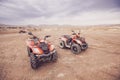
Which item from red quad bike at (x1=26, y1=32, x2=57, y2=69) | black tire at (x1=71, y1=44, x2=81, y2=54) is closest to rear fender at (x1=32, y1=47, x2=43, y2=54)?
red quad bike at (x1=26, y1=32, x2=57, y2=69)

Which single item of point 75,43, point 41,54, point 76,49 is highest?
point 75,43

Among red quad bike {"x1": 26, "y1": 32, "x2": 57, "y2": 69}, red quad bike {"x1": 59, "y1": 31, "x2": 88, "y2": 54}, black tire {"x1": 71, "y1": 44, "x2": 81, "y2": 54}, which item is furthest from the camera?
red quad bike {"x1": 59, "y1": 31, "x2": 88, "y2": 54}

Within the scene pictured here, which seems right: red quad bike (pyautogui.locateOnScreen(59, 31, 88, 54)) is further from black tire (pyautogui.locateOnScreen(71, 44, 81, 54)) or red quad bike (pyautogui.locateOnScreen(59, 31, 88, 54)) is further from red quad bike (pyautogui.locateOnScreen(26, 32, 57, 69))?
red quad bike (pyautogui.locateOnScreen(26, 32, 57, 69))

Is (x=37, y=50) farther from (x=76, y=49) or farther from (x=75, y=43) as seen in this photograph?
(x=75, y=43)

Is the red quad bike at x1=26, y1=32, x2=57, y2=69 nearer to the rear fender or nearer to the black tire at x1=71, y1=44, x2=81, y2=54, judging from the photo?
the rear fender

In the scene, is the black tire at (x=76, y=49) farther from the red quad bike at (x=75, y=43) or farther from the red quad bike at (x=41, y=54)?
the red quad bike at (x=41, y=54)

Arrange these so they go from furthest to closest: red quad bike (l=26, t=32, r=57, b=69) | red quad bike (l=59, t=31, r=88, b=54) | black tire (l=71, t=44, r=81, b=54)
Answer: red quad bike (l=59, t=31, r=88, b=54), black tire (l=71, t=44, r=81, b=54), red quad bike (l=26, t=32, r=57, b=69)

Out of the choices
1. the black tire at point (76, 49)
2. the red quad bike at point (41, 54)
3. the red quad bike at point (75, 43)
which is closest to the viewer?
the red quad bike at point (41, 54)

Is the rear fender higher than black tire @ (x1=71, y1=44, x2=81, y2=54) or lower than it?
higher

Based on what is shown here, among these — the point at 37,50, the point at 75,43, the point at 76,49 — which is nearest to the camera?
the point at 37,50

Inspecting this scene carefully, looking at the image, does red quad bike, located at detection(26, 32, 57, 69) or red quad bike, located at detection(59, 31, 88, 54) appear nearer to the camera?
red quad bike, located at detection(26, 32, 57, 69)

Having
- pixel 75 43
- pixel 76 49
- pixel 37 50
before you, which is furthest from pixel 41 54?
pixel 75 43

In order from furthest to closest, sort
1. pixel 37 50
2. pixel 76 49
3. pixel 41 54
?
pixel 76 49 < pixel 37 50 < pixel 41 54

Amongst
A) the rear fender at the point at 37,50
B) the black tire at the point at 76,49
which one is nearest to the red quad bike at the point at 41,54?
the rear fender at the point at 37,50
